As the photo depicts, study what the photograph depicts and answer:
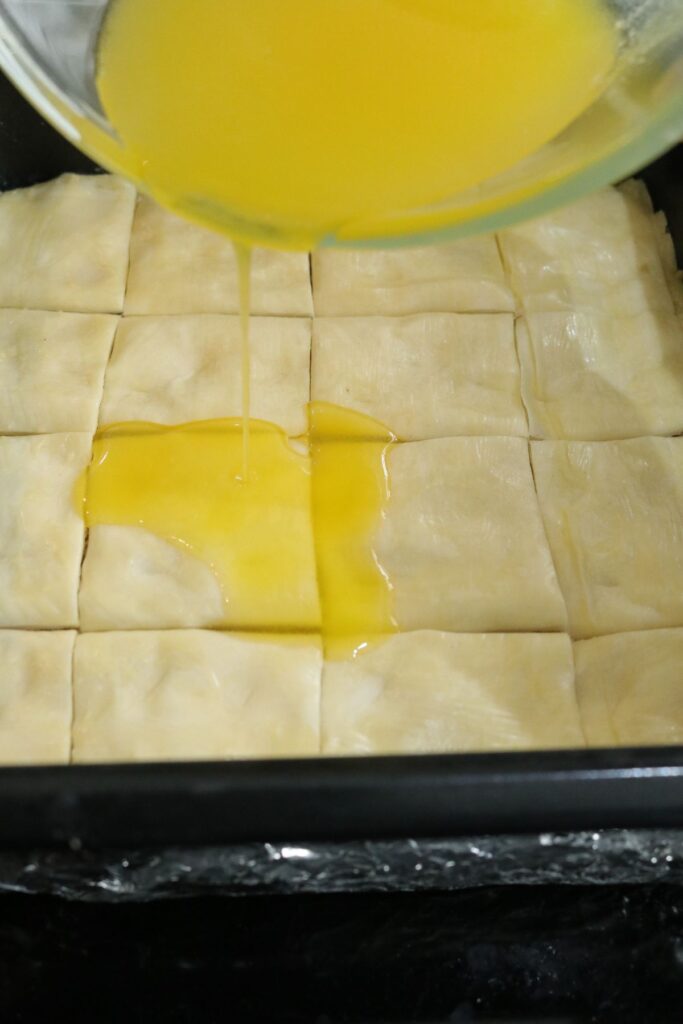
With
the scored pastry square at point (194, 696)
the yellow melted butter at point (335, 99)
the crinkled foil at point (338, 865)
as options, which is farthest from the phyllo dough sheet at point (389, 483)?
the yellow melted butter at point (335, 99)

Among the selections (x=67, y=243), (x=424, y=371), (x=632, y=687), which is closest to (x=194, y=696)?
(x=632, y=687)

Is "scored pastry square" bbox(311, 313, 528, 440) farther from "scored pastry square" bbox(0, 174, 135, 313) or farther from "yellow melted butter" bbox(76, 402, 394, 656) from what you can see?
"scored pastry square" bbox(0, 174, 135, 313)

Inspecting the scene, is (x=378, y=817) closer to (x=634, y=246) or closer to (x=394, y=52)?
Result: (x=394, y=52)

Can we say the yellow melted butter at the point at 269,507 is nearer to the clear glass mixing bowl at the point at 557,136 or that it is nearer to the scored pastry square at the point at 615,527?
the scored pastry square at the point at 615,527

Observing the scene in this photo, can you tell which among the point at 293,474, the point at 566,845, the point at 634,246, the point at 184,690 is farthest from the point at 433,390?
the point at 566,845

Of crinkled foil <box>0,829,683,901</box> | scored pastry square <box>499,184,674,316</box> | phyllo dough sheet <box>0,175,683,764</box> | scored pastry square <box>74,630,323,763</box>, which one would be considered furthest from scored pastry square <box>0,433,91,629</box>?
scored pastry square <box>499,184,674,316</box>

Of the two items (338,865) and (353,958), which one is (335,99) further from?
(353,958)

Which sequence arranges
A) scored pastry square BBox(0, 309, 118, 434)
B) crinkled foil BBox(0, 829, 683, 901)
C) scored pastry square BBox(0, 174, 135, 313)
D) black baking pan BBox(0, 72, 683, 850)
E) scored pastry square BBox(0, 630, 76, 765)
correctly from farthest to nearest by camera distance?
scored pastry square BBox(0, 174, 135, 313), scored pastry square BBox(0, 309, 118, 434), scored pastry square BBox(0, 630, 76, 765), crinkled foil BBox(0, 829, 683, 901), black baking pan BBox(0, 72, 683, 850)
